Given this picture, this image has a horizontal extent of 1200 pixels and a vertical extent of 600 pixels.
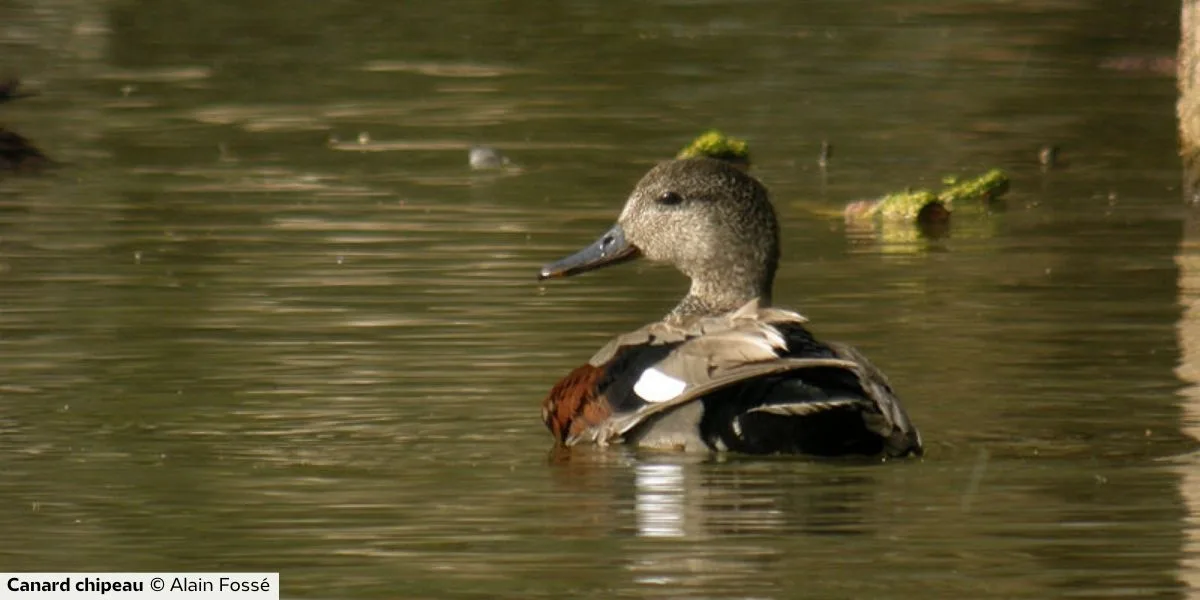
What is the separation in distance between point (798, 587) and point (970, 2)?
17.6 m

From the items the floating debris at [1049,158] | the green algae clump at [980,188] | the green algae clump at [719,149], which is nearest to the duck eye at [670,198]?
the green algae clump at [980,188]

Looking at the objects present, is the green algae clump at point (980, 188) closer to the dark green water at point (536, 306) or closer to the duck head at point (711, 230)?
the dark green water at point (536, 306)

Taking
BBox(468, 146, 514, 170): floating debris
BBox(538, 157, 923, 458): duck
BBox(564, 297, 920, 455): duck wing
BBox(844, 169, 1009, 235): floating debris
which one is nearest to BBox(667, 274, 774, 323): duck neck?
BBox(538, 157, 923, 458): duck

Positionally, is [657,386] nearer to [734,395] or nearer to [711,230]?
[734,395]

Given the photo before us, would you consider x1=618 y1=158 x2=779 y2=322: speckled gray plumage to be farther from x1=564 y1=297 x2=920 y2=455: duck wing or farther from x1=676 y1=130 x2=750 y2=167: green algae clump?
x1=676 y1=130 x2=750 y2=167: green algae clump

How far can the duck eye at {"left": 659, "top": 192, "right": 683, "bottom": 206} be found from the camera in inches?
374

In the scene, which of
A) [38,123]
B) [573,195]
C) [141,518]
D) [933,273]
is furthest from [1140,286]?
[38,123]

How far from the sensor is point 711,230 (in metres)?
9.35

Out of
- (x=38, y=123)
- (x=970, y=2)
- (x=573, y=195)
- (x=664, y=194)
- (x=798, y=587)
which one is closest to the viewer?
(x=798, y=587)

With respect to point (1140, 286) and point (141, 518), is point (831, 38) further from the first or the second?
point (141, 518)

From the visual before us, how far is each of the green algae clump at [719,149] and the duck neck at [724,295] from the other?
530 centimetres

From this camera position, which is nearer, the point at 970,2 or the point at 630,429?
the point at 630,429

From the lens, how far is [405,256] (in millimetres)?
12031

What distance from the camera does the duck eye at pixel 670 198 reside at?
31.2 feet
